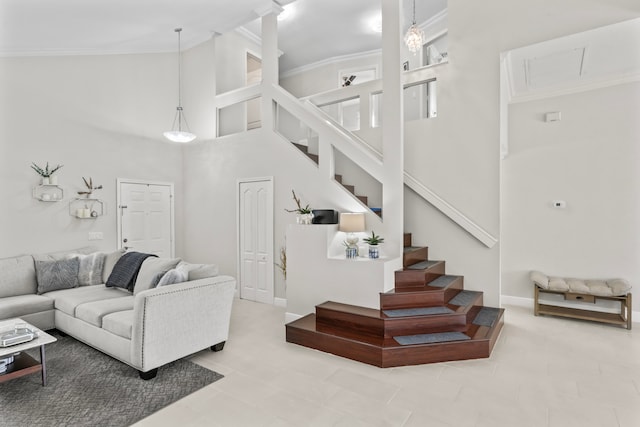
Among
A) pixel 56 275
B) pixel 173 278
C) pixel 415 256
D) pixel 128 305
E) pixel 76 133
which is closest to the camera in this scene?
pixel 173 278

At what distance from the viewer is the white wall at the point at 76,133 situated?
4578mm

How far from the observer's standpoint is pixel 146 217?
606 cm

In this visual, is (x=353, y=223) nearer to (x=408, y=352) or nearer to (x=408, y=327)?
(x=408, y=327)

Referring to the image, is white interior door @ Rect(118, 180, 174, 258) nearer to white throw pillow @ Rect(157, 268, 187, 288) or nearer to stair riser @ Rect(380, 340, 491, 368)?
white throw pillow @ Rect(157, 268, 187, 288)

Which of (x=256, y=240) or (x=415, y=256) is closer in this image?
(x=415, y=256)

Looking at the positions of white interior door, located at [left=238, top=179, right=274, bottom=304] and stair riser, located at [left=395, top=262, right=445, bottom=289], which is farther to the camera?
white interior door, located at [left=238, top=179, right=274, bottom=304]

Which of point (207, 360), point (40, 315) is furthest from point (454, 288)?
point (40, 315)

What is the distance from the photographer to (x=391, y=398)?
255 centimetres

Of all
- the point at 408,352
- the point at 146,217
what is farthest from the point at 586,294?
the point at 146,217

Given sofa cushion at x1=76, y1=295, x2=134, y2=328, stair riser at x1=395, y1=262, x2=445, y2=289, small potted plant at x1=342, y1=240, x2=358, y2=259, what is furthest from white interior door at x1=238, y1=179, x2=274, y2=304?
stair riser at x1=395, y1=262, x2=445, y2=289

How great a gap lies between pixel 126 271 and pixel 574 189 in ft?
19.6

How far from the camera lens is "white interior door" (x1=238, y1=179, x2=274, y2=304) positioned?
5.34 meters

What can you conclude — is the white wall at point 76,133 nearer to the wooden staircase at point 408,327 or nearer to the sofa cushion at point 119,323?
the sofa cushion at point 119,323

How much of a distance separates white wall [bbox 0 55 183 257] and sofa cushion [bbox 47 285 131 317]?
129 cm
